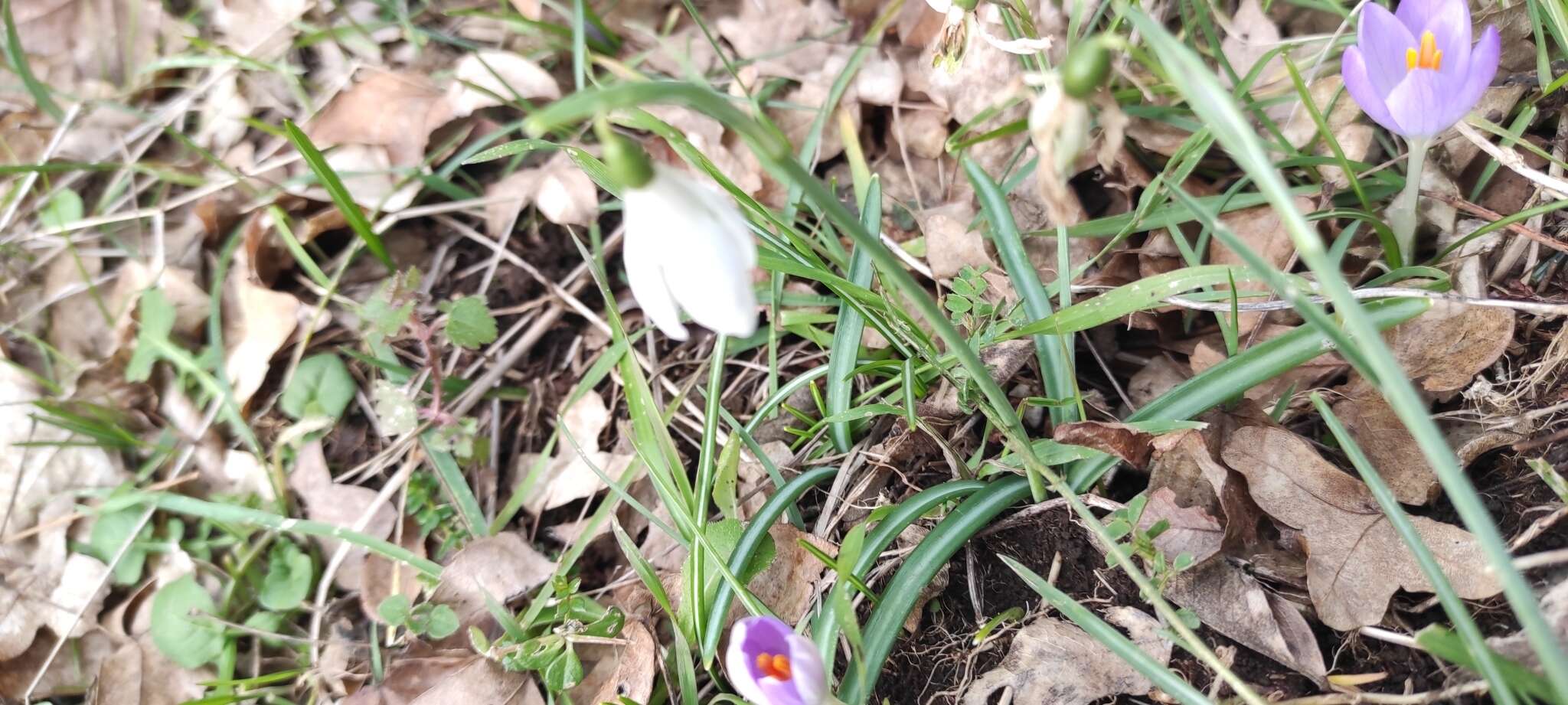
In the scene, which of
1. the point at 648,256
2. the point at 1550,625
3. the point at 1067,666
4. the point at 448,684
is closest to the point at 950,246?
the point at 1067,666

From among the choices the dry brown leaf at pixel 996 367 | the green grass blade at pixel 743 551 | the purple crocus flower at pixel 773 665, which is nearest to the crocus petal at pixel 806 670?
the purple crocus flower at pixel 773 665

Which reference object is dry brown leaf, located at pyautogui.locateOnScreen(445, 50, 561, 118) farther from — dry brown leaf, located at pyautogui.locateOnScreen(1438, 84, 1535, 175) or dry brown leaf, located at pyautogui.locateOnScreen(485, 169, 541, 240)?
dry brown leaf, located at pyautogui.locateOnScreen(1438, 84, 1535, 175)

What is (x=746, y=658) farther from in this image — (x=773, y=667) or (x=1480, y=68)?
(x=1480, y=68)

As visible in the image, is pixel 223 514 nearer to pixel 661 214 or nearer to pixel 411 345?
pixel 411 345

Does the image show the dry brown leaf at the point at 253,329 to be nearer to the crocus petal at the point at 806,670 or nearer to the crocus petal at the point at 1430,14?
the crocus petal at the point at 806,670

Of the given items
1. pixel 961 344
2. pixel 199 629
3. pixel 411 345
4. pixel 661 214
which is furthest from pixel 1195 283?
pixel 199 629

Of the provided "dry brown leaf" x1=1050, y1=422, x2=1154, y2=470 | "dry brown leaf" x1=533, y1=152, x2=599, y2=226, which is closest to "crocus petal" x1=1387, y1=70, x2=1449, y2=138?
"dry brown leaf" x1=1050, y1=422, x2=1154, y2=470
